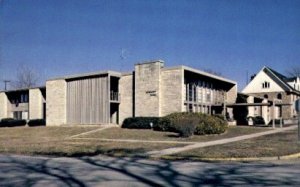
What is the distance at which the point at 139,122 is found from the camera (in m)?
35.8

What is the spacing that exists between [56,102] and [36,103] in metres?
8.53

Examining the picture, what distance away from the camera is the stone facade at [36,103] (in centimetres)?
5092

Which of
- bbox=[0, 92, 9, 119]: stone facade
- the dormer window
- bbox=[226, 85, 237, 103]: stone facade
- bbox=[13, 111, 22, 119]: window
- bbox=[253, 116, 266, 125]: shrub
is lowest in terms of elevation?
bbox=[253, 116, 266, 125]: shrub

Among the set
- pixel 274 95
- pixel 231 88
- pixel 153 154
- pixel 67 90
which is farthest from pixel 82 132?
pixel 274 95

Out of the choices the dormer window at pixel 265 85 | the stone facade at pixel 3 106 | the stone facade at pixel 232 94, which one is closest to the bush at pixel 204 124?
the stone facade at pixel 232 94

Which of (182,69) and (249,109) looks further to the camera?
(249,109)

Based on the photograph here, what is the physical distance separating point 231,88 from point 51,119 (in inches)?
849

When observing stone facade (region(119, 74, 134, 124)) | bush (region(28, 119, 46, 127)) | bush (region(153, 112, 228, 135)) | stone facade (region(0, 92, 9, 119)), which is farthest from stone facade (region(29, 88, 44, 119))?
bush (region(153, 112, 228, 135))

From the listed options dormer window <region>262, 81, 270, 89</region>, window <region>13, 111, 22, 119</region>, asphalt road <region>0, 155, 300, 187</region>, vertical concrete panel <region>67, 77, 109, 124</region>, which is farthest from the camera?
dormer window <region>262, 81, 270, 89</region>

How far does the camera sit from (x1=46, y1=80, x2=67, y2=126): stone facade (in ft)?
141

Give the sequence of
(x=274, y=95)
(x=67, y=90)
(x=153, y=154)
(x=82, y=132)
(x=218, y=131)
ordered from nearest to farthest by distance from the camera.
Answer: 1. (x=153, y=154)
2. (x=218, y=131)
3. (x=82, y=132)
4. (x=67, y=90)
5. (x=274, y=95)

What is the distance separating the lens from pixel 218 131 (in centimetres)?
3005

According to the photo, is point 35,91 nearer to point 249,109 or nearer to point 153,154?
point 249,109

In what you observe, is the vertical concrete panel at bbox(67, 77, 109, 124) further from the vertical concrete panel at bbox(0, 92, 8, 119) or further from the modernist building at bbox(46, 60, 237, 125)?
the vertical concrete panel at bbox(0, 92, 8, 119)
